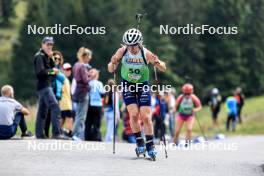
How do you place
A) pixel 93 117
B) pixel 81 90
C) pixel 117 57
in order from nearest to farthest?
pixel 117 57 < pixel 81 90 < pixel 93 117

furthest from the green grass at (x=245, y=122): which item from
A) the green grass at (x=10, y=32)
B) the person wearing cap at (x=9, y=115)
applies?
the green grass at (x=10, y=32)

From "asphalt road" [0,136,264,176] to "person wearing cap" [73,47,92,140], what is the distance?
80.6 inches

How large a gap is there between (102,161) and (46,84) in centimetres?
469

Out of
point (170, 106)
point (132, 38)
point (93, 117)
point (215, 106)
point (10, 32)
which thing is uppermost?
point (10, 32)

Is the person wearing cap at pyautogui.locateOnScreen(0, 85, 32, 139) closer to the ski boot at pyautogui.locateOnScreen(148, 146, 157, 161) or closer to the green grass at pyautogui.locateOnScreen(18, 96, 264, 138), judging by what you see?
the ski boot at pyautogui.locateOnScreen(148, 146, 157, 161)

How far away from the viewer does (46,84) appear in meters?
18.8

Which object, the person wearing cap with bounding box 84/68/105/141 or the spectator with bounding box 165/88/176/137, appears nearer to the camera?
the person wearing cap with bounding box 84/68/105/141

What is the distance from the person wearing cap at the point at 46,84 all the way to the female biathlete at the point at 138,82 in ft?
11.4

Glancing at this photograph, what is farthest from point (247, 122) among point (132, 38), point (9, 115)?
point (132, 38)

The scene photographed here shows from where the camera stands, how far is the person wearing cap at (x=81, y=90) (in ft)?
66.3

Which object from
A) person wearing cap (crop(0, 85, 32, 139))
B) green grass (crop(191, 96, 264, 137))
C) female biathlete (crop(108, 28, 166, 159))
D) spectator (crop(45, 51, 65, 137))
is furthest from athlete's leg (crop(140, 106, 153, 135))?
green grass (crop(191, 96, 264, 137))

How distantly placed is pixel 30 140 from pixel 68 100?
332cm

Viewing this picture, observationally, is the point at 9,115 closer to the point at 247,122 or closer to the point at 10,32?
the point at 247,122

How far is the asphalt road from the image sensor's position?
1306cm
